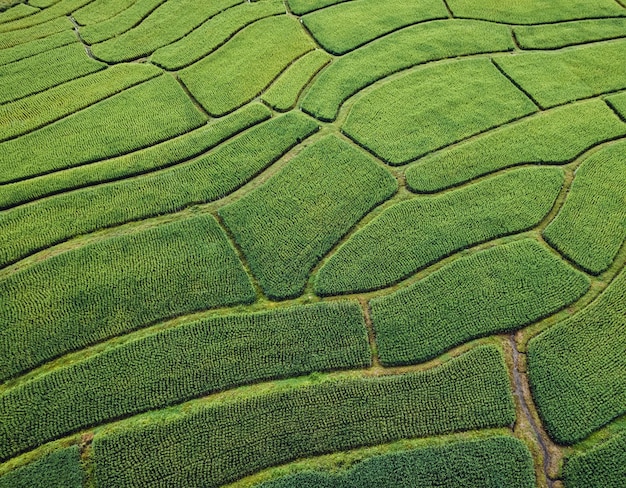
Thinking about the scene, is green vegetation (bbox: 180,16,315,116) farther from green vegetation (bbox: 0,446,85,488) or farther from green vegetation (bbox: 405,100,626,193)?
green vegetation (bbox: 0,446,85,488)

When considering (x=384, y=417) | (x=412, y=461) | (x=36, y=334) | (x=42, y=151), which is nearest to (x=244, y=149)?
(x=42, y=151)

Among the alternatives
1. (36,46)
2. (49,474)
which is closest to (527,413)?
(49,474)

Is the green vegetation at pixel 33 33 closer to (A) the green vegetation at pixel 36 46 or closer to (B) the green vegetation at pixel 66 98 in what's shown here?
(A) the green vegetation at pixel 36 46

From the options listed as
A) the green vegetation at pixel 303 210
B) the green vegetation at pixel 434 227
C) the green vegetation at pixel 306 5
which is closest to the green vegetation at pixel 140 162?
the green vegetation at pixel 303 210

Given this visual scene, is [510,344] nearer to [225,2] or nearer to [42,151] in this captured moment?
[42,151]

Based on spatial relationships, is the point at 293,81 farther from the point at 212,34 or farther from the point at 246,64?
the point at 212,34

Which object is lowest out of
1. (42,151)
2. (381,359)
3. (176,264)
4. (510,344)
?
(510,344)

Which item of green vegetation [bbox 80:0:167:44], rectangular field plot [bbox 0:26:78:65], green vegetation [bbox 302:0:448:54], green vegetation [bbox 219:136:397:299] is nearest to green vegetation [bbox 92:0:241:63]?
green vegetation [bbox 80:0:167:44]
